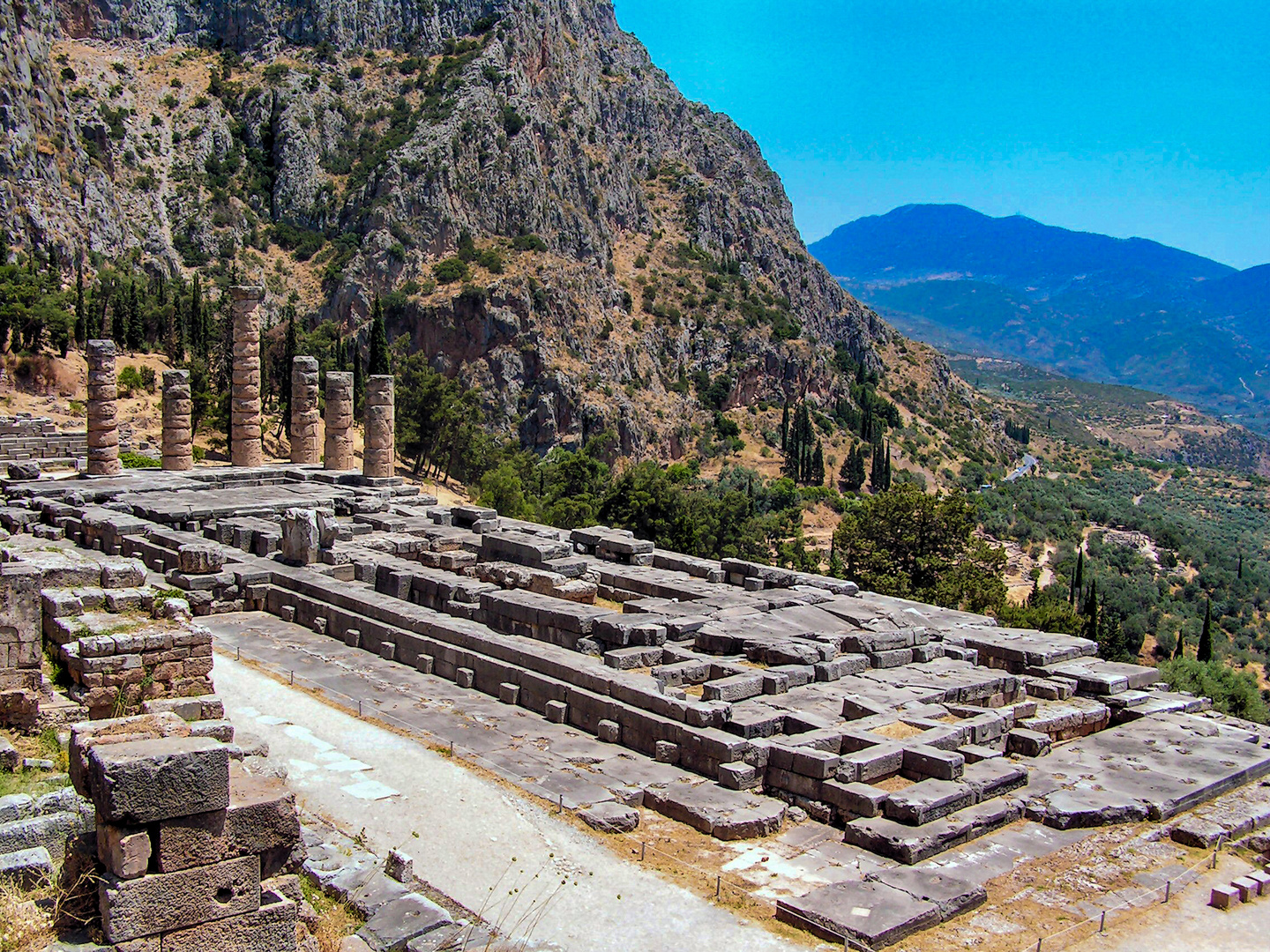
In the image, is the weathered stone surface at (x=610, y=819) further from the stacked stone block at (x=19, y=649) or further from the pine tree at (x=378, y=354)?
the pine tree at (x=378, y=354)

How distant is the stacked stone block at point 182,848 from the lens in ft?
24.1

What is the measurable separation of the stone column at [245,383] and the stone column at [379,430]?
431 cm

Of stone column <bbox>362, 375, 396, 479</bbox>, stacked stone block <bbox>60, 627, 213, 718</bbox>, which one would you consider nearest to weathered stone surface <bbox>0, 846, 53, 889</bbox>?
stacked stone block <bbox>60, 627, 213, 718</bbox>

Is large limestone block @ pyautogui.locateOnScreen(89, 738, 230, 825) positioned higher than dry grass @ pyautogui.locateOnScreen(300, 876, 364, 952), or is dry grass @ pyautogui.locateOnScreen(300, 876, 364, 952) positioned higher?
large limestone block @ pyautogui.locateOnScreen(89, 738, 230, 825)

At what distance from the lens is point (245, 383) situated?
36625 mm

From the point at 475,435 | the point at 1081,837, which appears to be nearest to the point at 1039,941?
the point at 1081,837

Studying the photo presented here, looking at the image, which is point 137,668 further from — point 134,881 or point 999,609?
point 999,609

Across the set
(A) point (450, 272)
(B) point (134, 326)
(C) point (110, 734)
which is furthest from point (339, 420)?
(A) point (450, 272)

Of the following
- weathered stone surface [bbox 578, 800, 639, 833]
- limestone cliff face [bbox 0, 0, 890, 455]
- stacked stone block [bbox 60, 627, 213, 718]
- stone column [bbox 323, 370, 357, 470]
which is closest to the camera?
weathered stone surface [bbox 578, 800, 639, 833]

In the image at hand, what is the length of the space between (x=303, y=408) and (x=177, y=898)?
104 feet

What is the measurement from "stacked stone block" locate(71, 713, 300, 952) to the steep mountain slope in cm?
6463

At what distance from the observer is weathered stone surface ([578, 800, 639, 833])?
501 inches

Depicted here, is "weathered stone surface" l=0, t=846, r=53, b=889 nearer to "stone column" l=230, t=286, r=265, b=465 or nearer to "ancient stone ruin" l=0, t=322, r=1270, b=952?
"ancient stone ruin" l=0, t=322, r=1270, b=952

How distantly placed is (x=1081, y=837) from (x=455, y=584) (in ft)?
39.9
